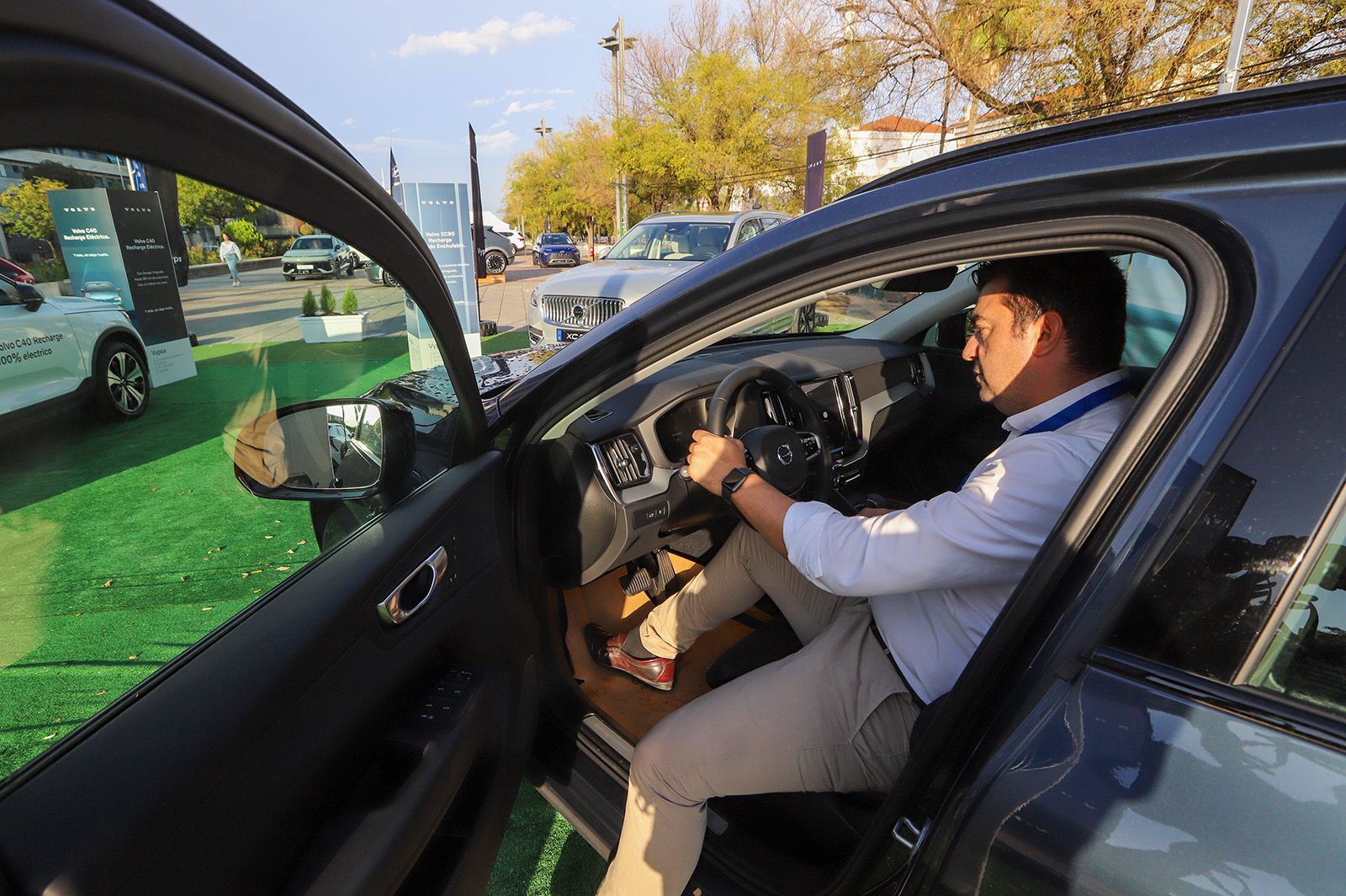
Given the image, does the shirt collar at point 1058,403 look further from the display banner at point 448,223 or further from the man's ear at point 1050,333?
the display banner at point 448,223

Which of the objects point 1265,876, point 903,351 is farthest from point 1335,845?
point 903,351

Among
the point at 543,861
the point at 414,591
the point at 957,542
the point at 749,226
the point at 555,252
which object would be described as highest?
the point at 749,226

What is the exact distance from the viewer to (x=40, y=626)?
74cm

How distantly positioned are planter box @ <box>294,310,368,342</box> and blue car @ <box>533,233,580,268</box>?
29974 mm

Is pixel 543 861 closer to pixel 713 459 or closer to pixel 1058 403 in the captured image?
pixel 713 459

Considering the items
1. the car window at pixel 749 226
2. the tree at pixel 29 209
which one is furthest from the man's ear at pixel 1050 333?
the car window at pixel 749 226

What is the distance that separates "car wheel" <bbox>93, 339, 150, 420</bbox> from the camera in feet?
2.46

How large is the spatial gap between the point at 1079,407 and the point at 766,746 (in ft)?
2.97

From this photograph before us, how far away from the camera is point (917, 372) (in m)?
Answer: 3.73

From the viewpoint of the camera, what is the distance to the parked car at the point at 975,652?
0.70m

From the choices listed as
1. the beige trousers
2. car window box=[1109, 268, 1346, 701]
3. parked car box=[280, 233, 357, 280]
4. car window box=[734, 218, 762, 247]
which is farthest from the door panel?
→ car window box=[734, 218, 762, 247]

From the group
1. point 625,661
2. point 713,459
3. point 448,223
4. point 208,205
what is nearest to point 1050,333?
point 713,459

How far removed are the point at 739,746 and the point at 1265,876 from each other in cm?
92

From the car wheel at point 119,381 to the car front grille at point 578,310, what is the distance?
255 inches
